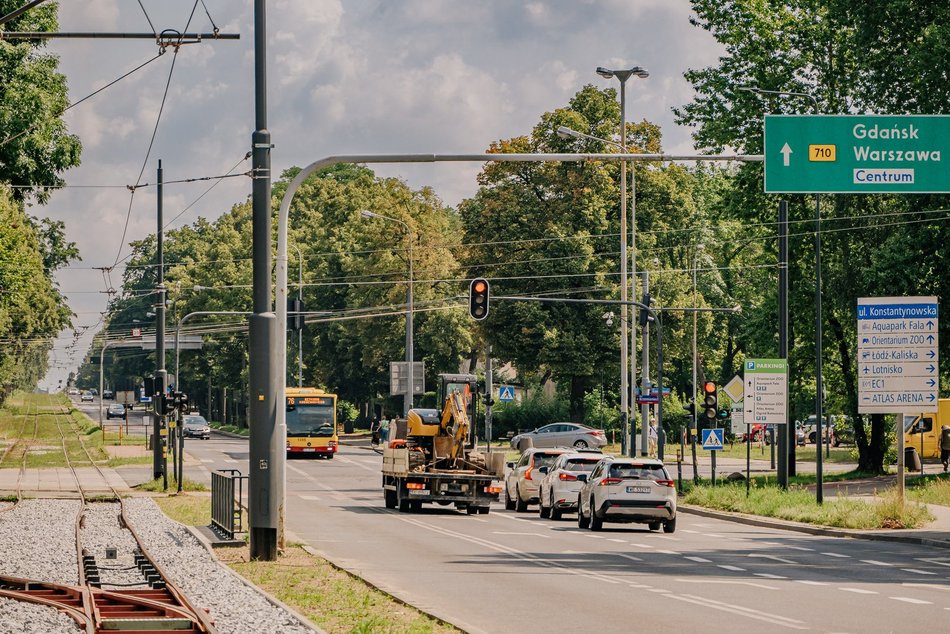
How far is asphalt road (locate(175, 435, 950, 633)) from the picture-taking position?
15.2 meters

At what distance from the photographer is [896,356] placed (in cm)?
3105

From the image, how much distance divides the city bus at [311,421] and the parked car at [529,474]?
28.2 metres

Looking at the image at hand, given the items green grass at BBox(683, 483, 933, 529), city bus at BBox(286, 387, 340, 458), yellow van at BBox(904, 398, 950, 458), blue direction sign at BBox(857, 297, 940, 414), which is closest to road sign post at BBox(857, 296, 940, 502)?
blue direction sign at BBox(857, 297, 940, 414)

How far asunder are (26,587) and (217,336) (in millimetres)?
92808

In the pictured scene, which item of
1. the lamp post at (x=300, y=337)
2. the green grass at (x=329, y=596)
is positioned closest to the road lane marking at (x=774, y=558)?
the green grass at (x=329, y=596)

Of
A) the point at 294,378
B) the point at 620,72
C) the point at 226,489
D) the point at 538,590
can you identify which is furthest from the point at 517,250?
the point at 538,590

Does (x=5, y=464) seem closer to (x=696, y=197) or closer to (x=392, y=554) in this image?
(x=392, y=554)

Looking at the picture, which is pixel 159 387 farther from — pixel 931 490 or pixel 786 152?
pixel 786 152

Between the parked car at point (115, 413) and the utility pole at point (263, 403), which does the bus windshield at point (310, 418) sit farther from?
the parked car at point (115, 413)

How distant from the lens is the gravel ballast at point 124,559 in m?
13.9

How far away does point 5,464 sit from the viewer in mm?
58812

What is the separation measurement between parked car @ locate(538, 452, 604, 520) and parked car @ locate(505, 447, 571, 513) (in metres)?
2.29

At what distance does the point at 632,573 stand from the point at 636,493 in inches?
379

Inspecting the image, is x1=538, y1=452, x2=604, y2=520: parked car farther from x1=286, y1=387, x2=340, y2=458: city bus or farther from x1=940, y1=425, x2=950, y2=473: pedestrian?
x1=286, y1=387, x2=340, y2=458: city bus
